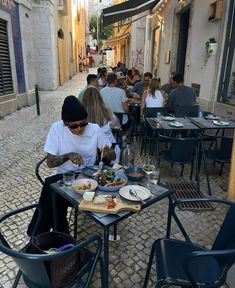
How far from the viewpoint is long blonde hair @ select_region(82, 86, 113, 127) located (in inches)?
126

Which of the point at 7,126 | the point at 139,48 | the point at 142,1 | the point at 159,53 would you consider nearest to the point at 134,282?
the point at 7,126

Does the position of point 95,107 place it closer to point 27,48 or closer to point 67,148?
point 67,148

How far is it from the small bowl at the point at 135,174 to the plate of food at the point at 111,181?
0.05m

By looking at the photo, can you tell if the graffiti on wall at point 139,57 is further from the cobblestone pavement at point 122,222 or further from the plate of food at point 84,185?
the plate of food at point 84,185

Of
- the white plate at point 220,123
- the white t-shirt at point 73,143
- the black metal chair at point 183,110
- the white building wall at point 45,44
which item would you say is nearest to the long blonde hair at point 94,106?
the white t-shirt at point 73,143

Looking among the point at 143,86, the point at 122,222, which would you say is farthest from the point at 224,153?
the point at 143,86

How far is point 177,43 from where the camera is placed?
8.97m

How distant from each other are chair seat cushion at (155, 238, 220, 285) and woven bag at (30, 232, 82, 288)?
0.55 metres

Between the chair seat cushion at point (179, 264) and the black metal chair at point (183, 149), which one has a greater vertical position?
the black metal chair at point (183, 149)

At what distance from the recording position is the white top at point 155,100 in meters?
5.52

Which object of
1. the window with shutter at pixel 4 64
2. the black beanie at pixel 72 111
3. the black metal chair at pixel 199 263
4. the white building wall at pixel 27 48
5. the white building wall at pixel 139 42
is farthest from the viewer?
the white building wall at pixel 139 42

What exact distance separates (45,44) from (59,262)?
1499cm

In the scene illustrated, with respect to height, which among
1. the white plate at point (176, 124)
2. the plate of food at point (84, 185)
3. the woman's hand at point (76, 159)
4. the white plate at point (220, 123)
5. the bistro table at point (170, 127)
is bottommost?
the bistro table at point (170, 127)

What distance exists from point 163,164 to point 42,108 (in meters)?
6.53
